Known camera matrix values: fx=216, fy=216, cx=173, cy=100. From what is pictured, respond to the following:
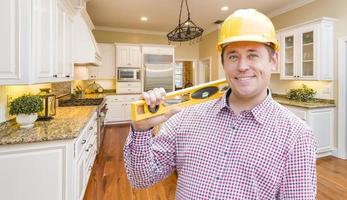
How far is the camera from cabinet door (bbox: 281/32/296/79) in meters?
4.07

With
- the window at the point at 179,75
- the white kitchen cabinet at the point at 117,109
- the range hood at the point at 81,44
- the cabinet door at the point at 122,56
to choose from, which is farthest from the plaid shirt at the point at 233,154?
the window at the point at 179,75

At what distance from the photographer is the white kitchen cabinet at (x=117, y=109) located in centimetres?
606

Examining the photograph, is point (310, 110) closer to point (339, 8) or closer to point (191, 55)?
point (339, 8)

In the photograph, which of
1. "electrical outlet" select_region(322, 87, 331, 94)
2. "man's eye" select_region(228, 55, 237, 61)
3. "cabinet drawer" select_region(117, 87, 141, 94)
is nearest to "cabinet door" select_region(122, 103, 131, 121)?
"cabinet drawer" select_region(117, 87, 141, 94)

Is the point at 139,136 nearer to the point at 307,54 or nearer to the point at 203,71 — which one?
the point at 307,54

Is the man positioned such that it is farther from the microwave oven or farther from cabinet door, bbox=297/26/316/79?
the microwave oven

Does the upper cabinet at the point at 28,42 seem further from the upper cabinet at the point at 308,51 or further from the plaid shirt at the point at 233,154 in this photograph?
the upper cabinet at the point at 308,51

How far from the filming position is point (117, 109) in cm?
613

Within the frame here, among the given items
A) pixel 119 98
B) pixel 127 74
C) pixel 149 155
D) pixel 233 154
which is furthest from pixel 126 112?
pixel 233 154

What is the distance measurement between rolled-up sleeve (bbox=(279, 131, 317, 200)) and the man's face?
23cm

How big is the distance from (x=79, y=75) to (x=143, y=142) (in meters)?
3.82

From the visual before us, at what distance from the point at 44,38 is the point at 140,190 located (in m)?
1.95

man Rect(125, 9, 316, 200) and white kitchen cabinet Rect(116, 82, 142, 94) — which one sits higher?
white kitchen cabinet Rect(116, 82, 142, 94)

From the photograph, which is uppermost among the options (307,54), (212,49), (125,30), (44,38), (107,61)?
(125,30)
